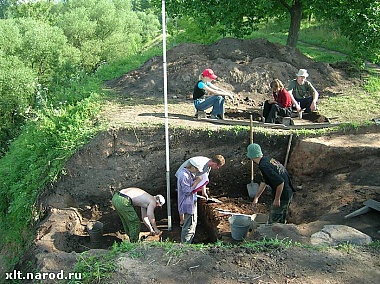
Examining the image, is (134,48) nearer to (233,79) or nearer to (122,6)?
(122,6)

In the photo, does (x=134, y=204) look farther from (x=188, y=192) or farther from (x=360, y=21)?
(x=360, y=21)

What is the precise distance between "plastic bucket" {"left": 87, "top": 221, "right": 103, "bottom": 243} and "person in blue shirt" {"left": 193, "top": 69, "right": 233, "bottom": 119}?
3.48m

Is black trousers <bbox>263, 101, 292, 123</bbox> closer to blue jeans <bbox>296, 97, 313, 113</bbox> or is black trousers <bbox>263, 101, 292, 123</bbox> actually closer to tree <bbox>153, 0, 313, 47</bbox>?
blue jeans <bbox>296, 97, 313, 113</bbox>

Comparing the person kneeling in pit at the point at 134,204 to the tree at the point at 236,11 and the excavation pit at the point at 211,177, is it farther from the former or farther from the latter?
the tree at the point at 236,11

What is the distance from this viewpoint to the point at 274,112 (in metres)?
9.63

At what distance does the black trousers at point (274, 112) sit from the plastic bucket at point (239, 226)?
3.28 metres

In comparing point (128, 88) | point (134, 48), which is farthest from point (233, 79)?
point (134, 48)

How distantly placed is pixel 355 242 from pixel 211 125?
451 centimetres

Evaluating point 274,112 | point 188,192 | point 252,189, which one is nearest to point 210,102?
point 274,112

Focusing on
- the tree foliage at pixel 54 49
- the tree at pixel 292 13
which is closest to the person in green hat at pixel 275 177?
the tree at pixel 292 13

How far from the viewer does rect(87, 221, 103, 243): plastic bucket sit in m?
8.06

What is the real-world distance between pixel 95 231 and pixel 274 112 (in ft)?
15.5

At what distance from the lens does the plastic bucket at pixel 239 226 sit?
6957 mm

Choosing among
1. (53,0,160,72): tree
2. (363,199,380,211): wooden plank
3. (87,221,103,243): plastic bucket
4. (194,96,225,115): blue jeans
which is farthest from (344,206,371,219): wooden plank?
(53,0,160,72): tree
